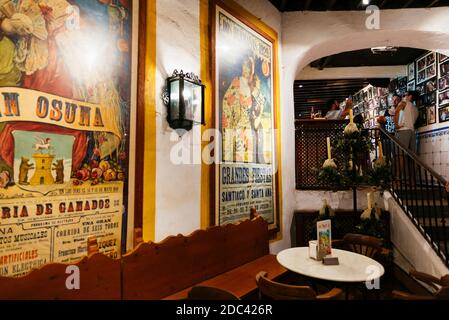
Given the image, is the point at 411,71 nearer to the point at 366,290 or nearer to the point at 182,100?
the point at 366,290

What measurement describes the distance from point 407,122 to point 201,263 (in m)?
5.61

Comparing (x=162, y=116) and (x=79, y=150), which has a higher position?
(x=162, y=116)

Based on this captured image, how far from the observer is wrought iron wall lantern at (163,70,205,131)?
2.65m

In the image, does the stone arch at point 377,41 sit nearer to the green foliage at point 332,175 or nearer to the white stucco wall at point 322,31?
the white stucco wall at point 322,31

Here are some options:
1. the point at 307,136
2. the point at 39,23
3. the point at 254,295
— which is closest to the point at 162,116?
the point at 39,23

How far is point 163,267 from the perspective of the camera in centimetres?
241

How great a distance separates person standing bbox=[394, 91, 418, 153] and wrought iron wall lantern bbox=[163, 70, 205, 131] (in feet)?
17.0

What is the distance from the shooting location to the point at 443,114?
5801mm

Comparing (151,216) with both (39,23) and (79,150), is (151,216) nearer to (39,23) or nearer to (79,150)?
(79,150)

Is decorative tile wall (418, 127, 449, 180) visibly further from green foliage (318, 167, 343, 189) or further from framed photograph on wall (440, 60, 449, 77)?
green foliage (318, 167, 343, 189)

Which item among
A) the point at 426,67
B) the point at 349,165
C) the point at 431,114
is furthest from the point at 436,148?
the point at 349,165

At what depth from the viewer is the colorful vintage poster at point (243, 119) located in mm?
3338

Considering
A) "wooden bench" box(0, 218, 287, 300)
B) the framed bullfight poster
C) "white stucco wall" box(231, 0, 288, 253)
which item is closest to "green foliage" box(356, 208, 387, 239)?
"white stucco wall" box(231, 0, 288, 253)

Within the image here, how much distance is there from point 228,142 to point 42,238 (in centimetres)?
205
